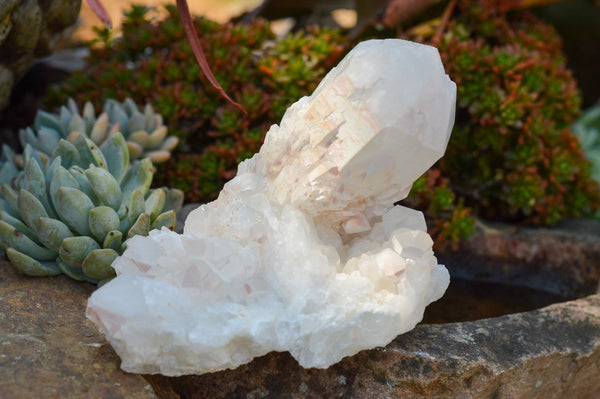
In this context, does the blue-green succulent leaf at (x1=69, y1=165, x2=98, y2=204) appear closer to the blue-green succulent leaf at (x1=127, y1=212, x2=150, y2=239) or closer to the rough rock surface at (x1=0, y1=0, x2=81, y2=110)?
the blue-green succulent leaf at (x1=127, y1=212, x2=150, y2=239)

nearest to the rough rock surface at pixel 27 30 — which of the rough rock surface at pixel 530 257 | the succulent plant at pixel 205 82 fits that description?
the succulent plant at pixel 205 82

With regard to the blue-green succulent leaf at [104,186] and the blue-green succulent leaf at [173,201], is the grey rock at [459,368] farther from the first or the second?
the blue-green succulent leaf at [173,201]

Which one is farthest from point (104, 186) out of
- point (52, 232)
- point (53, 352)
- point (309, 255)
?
point (309, 255)

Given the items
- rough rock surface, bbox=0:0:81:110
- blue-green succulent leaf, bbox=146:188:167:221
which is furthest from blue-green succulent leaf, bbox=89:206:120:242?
rough rock surface, bbox=0:0:81:110

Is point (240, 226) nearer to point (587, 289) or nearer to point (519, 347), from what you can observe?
point (519, 347)

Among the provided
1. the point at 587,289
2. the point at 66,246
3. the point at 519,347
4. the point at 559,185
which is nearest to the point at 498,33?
the point at 559,185
